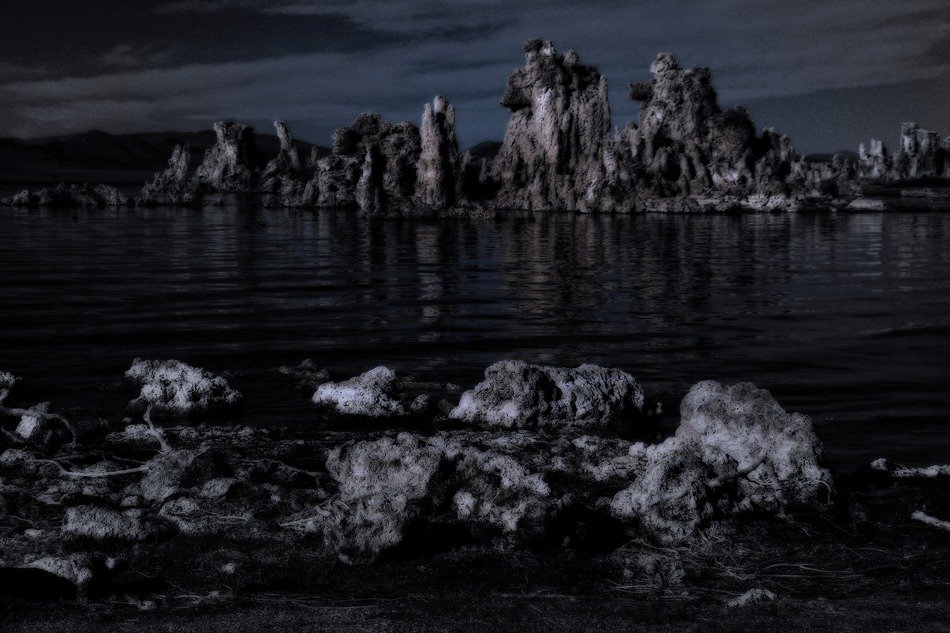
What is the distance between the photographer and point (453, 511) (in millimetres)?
6398

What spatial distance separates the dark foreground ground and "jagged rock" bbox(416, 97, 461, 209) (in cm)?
9268

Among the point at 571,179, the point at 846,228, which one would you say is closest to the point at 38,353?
the point at 846,228

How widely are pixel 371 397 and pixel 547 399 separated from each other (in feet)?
7.41

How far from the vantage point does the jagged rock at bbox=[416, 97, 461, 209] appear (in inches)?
3895

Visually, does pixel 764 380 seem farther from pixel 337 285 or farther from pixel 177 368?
pixel 337 285

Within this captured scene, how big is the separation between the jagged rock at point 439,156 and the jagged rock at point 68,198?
39332 millimetres

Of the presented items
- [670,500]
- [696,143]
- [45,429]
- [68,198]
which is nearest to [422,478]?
[670,500]

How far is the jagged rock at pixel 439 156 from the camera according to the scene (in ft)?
325

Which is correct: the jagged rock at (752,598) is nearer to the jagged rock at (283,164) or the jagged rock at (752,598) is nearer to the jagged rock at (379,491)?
the jagged rock at (379,491)

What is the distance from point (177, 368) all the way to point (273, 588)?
19.6 feet

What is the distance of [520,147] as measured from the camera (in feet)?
413

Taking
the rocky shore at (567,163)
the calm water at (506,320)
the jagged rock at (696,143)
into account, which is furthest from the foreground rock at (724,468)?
the jagged rock at (696,143)

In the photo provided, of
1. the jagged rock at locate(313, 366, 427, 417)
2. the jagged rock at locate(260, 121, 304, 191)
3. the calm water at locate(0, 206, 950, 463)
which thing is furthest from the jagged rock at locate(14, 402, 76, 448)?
the jagged rock at locate(260, 121, 304, 191)

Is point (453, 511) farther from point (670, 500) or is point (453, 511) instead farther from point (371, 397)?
point (371, 397)
